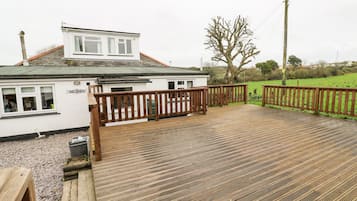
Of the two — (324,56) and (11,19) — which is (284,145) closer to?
(11,19)

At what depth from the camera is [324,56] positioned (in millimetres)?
30531

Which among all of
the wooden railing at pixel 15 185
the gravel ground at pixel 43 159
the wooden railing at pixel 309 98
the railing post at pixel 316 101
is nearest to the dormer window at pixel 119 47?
the gravel ground at pixel 43 159

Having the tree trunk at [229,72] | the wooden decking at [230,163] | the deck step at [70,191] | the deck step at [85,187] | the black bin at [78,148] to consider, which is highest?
the tree trunk at [229,72]

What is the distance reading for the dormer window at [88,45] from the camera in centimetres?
1058

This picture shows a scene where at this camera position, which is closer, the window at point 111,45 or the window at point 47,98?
the window at point 47,98

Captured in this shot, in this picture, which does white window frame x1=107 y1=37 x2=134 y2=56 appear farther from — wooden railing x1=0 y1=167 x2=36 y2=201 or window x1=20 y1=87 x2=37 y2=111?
wooden railing x1=0 y1=167 x2=36 y2=201

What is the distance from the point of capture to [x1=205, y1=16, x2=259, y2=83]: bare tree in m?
14.0

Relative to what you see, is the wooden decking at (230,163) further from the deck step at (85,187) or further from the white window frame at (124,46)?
the white window frame at (124,46)

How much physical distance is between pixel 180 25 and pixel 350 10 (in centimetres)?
1312

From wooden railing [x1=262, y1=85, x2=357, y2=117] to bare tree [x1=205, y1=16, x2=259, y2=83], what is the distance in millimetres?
8668

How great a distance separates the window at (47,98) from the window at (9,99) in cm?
91

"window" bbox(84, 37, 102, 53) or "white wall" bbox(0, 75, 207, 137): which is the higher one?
"window" bbox(84, 37, 102, 53)

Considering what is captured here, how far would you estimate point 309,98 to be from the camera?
5.50 meters

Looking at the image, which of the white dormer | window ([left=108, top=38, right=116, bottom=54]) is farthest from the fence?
window ([left=108, top=38, right=116, bottom=54])
